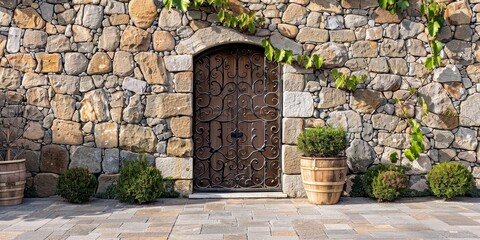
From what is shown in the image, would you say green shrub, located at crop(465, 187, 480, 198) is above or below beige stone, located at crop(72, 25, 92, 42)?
below

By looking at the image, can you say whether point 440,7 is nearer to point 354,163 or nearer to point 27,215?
point 354,163

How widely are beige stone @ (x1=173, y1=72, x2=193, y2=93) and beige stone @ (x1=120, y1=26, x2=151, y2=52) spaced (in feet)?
1.87

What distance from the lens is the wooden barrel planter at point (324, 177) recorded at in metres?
5.83

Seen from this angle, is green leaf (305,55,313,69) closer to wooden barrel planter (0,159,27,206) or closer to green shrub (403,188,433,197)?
green shrub (403,188,433,197)

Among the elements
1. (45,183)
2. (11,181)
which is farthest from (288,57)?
(11,181)

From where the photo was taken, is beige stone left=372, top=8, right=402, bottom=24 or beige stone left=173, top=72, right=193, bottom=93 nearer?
beige stone left=173, top=72, right=193, bottom=93

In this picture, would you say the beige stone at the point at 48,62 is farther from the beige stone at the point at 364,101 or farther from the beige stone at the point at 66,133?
the beige stone at the point at 364,101

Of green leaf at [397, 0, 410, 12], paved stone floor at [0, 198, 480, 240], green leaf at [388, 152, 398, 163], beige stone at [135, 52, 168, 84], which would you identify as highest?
green leaf at [397, 0, 410, 12]

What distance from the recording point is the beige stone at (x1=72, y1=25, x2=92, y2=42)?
644 cm

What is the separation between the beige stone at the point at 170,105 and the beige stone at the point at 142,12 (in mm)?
974

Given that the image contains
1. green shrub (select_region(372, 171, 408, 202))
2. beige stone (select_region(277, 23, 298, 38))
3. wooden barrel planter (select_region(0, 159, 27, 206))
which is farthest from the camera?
beige stone (select_region(277, 23, 298, 38))

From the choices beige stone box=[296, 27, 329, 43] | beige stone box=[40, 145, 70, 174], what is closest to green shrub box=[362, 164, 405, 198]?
beige stone box=[296, 27, 329, 43]

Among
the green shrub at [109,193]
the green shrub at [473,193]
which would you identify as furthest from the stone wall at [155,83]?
the green shrub at [473,193]

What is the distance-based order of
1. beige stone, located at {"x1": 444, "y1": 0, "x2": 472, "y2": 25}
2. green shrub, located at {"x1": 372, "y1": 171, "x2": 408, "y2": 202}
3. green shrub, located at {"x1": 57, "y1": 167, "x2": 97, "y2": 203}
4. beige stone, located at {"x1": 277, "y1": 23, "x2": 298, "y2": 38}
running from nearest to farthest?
1. green shrub, located at {"x1": 57, "y1": 167, "x2": 97, "y2": 203}
2. green shrub, located at {"x1": 372, "y1": 171, "x2": 408, "y2": 202}
3. beige stone, located at {"x1": 277, "y1": 23, "x2": 298, "y2": 38}
4. beige stone, located at {"x1": 444, "y1": 0, "x2": 472, "y2": 25}
